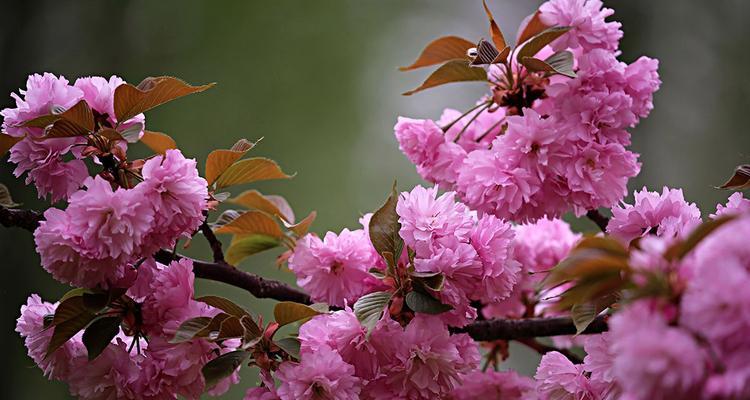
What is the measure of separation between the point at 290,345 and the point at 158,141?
0.79 feet

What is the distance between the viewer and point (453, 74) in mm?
710

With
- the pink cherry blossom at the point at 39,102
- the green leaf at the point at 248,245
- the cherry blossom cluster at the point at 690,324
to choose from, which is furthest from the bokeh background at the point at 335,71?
the cherry blossom cluster at the point at 690,324

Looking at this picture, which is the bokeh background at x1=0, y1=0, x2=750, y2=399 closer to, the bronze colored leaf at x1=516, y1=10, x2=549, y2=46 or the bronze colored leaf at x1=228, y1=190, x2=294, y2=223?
the bronze colored leaf at x1=228, y1=190, x2=294, y2=223

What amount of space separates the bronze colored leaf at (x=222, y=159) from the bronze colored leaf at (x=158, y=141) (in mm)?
48

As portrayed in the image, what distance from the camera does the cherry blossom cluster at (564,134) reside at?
65 centimetres

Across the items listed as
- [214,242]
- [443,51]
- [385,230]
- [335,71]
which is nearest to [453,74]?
[443,51]

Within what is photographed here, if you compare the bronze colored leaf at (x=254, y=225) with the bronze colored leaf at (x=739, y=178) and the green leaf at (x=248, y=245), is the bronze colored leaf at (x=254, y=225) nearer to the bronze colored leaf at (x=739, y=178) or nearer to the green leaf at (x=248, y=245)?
the green leaf at (x=248, y=245)

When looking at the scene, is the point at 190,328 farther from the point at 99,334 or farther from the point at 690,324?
the point at 690,324

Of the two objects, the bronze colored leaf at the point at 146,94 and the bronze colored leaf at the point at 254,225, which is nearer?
the bronze colored leaf at the point at 146,94

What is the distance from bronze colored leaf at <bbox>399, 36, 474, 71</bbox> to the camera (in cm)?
74

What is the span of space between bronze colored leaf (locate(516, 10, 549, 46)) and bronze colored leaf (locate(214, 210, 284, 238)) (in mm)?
302

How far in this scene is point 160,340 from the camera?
2.04ft

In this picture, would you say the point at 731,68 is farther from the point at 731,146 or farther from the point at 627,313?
the point at 627,313

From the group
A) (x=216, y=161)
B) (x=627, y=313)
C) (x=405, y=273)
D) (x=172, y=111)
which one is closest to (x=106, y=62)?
(x=172, y=111)
